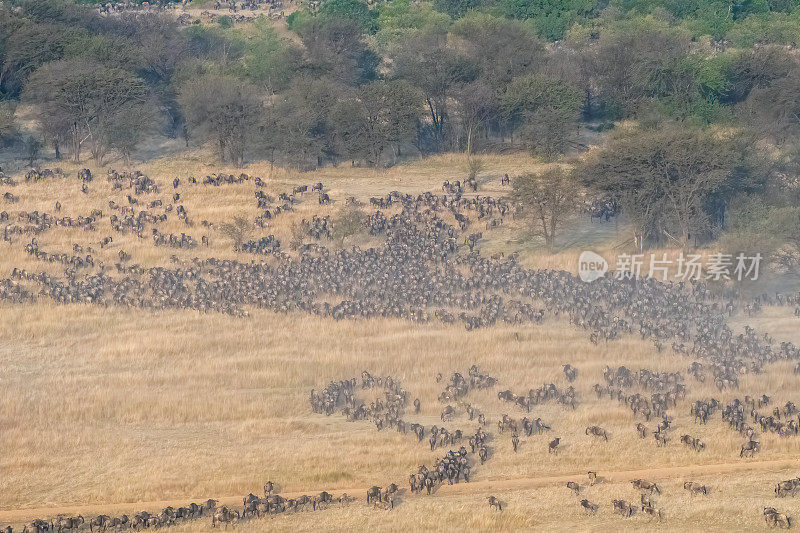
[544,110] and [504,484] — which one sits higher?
[544,110]

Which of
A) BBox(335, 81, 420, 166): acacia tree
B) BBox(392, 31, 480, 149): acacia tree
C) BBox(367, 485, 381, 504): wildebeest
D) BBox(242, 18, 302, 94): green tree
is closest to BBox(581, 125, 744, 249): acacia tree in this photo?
BBox(335, 81, 420, 166): acacia tree

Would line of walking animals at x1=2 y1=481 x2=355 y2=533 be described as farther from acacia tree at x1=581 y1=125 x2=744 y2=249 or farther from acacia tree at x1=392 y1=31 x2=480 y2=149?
acacia tree at x1=392 y1=31 x2=480 y2=149

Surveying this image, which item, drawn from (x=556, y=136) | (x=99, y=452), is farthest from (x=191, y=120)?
(x=99, y=452)

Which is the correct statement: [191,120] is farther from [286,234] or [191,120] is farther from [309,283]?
[309,283]

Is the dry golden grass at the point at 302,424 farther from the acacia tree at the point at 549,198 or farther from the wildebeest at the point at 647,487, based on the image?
the acacia tree at the point at 549,198

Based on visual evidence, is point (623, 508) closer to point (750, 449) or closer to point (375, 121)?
point (750, 449)

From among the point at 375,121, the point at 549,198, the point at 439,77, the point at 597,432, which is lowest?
the point at 597,432

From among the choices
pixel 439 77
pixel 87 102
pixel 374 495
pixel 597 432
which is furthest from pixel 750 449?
pixel 87 102

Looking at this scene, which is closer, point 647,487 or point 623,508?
point 623,508
